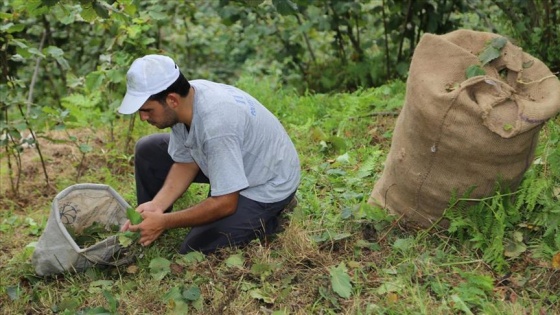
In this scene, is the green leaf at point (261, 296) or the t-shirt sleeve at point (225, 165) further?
the t-shirt sleeve at point (225, 165)

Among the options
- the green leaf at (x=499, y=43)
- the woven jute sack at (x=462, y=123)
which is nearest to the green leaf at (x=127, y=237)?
the woven jute sack at (x=462, y=123)

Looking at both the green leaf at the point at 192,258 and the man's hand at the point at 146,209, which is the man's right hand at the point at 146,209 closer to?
the man's hand at the point at 146,209

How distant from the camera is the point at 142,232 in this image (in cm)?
350

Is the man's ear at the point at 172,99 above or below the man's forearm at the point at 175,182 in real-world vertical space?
above

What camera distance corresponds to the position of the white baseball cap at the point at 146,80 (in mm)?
3307

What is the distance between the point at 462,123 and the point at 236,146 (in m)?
1.04

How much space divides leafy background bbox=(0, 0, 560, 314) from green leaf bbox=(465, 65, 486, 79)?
0.57 meters

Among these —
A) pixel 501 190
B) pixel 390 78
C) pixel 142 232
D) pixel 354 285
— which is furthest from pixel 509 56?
pixel 390 78

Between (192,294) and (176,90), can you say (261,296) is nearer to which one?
(192,294)

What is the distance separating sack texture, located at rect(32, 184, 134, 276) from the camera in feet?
11.7

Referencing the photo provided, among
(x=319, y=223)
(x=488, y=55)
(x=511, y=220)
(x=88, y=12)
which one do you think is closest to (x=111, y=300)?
(x=319, y=223)

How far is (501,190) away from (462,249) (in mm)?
332

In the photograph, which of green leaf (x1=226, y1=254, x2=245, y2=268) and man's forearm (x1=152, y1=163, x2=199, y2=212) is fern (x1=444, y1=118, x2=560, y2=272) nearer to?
green leaf (x1=226, y1=254, x2=245, y2=268)

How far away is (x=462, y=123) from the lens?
3168 millimetres
